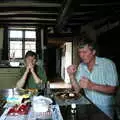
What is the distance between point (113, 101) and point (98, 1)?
2.28 meters

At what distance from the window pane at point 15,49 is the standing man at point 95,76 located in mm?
7431

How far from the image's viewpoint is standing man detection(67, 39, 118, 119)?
3.09 meters

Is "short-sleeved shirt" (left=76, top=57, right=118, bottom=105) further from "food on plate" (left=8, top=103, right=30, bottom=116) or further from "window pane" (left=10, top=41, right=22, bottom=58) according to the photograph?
"window pane" (left=10, top=41, right=22, bottom=58)

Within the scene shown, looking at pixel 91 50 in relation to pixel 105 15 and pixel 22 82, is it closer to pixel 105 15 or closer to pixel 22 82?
pixel 22 82

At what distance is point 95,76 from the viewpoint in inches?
127

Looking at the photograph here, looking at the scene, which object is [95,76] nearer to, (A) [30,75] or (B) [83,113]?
(B) [83,113]

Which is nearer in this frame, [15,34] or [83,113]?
[83,113]

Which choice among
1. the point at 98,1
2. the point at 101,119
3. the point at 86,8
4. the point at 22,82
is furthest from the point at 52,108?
the point at 86,8

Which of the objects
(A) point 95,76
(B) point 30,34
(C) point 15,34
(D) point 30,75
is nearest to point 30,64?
(D) point 30,75

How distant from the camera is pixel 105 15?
6090 mm

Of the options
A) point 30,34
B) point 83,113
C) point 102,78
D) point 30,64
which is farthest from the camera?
point 30,34

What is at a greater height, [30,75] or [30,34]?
[30,34]

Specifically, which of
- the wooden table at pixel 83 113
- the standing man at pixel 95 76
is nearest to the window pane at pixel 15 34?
the standing man at pixel 95 76

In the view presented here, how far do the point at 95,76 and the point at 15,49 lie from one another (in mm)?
7846
